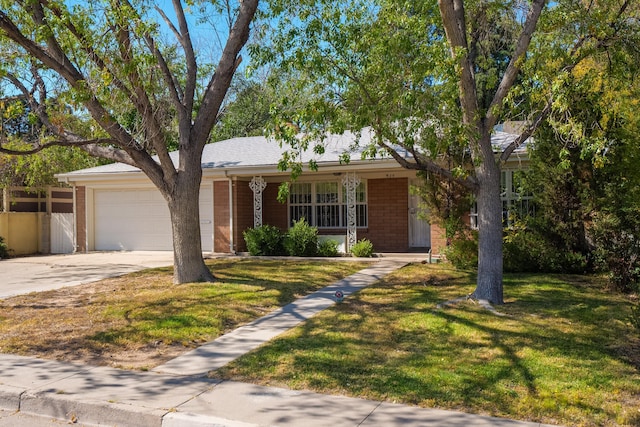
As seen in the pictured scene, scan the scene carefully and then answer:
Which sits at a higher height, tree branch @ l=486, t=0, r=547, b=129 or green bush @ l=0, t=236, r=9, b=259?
tree branch @ l=486, t=0, r=547, b=129

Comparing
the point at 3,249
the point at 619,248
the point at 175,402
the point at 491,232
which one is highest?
the point at 491,232

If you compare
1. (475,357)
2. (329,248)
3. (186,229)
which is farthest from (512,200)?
(475,357)

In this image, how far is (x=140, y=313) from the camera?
955 cm

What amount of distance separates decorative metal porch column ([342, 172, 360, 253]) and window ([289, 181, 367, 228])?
152 cm

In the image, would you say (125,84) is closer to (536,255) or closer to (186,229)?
(186,229)

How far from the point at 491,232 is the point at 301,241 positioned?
28.6 ft

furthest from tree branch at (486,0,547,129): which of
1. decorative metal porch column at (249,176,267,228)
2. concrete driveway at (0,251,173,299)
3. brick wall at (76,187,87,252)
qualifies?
brick wall at (76,187,87,252)

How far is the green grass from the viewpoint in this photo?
5.54 m

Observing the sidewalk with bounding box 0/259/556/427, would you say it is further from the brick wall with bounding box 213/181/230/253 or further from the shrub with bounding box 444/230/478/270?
the brick wall with bounding box 213/181/230/253

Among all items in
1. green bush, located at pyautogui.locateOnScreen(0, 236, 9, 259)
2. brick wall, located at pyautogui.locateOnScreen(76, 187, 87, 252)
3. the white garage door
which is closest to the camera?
green bush, located at pyautogui.locateOnScreen(0, 236, 9, 259)

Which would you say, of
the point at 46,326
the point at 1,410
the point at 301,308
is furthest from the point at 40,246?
the point at 1,410

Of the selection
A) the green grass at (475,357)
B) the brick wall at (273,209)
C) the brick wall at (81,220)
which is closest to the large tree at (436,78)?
the green grass at (475,357)

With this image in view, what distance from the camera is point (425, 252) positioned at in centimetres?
1795

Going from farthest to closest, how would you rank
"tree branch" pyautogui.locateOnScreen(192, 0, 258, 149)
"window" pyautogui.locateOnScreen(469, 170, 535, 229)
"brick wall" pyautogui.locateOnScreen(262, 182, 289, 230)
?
"brick wall" pyautogui.locateOnScreen(262, 182, 289, 230) → "window" pyautogui.locateOnScreen(469, 170, 535, 229) → "tree branch" pyautogui.locateOnScreen(192, 0, 258, 149)
